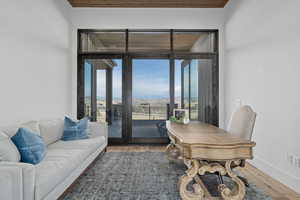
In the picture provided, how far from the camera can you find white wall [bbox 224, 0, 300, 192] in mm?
2498

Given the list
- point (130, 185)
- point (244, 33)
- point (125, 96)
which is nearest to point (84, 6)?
point (125, 96)

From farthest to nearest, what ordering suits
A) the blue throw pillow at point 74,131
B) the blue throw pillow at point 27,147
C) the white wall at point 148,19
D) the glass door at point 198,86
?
the glass door at point 198,86 < the white wall at point 148,19 < the blue throw pillow at point 74,131 < the blue throw pillow at point 27,147

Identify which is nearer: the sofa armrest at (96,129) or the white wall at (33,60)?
the white wall at (33,60)

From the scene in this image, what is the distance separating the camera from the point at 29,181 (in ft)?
4.84

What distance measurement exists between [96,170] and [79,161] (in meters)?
0.69

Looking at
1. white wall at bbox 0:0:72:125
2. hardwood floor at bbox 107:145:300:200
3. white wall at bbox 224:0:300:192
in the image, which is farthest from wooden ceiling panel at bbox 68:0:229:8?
hardwood floor at bbox 107:145:300:200

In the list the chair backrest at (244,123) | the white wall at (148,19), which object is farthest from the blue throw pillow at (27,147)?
the white wall at (148,19)

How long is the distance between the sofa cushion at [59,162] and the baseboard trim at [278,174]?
2.55 meters

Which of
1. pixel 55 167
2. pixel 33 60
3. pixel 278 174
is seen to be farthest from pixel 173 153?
pixel 33 60

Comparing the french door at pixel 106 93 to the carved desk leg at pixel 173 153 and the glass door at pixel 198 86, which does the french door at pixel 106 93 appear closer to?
the glass door at pixel 198 86

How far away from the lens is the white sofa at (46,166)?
1426 millimetres

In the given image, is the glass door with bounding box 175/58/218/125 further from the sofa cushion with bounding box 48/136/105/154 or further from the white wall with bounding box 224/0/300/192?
the sofa cushion with bounding box 48/136/105/154

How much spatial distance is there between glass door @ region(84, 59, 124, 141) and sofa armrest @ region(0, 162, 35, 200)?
345cm

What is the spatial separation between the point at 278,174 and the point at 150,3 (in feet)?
13.2
